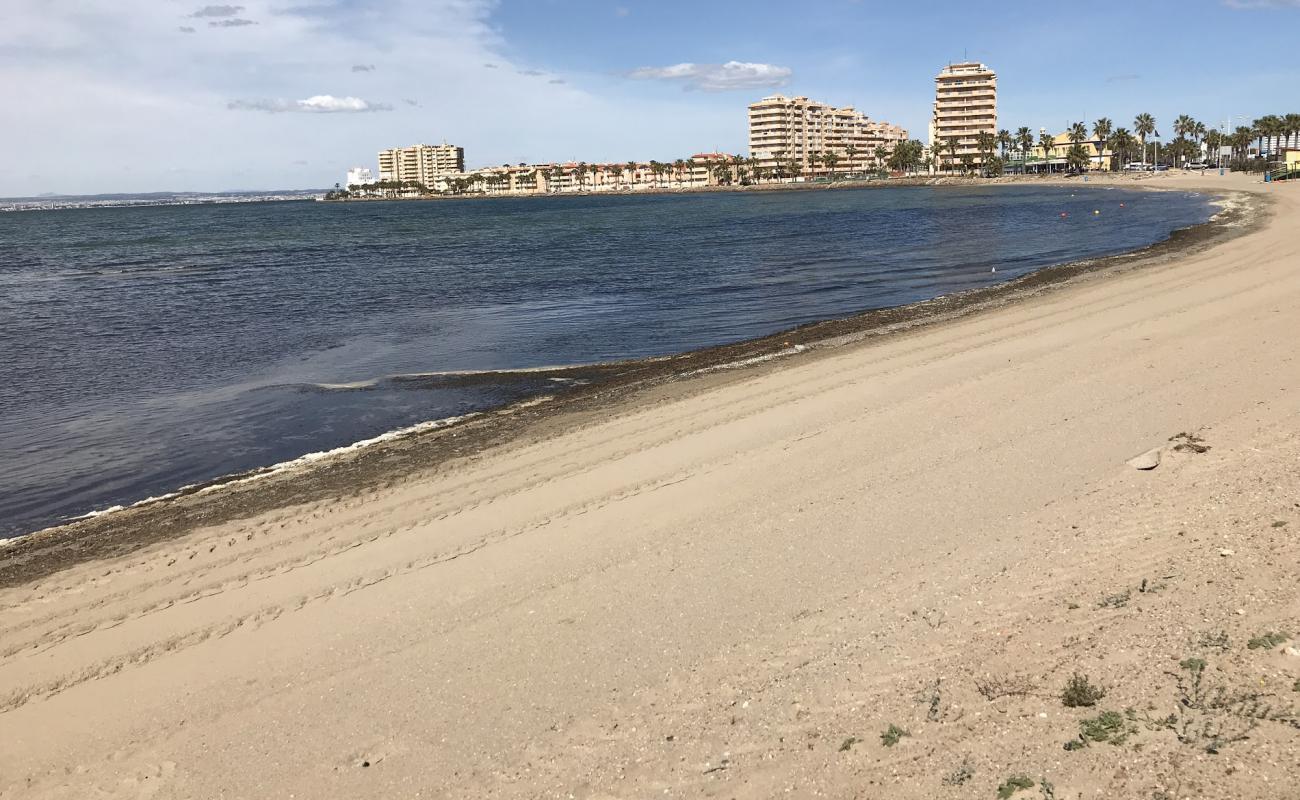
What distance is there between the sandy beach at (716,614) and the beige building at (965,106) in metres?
199

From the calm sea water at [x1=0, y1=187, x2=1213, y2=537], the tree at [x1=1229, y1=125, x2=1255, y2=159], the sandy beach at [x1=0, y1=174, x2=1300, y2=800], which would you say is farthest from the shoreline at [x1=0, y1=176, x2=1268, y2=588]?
the tree at [x1=1229, y1=125, x2=1255, y2=159]

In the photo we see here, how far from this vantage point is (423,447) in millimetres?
12062

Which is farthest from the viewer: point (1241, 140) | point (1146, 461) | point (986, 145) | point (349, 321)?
point (986, 145)

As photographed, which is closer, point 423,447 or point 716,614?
point 716,614

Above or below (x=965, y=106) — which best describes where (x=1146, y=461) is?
below

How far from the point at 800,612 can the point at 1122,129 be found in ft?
642

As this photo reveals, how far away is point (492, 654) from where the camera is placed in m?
6.21

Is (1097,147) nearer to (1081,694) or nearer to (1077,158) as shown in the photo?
(1077,158)

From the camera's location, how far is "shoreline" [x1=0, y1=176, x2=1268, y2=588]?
931 centimetres

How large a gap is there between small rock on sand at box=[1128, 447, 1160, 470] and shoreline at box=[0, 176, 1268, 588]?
6.93 meters

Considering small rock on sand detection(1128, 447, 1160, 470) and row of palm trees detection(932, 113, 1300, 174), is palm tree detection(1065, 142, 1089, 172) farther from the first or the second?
small rock on sand detection(1128, 447, 1160, 470)

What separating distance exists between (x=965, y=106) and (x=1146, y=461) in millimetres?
204243

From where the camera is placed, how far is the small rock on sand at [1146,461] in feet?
28.3

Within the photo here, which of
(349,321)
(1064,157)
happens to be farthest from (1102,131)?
(349,321)
